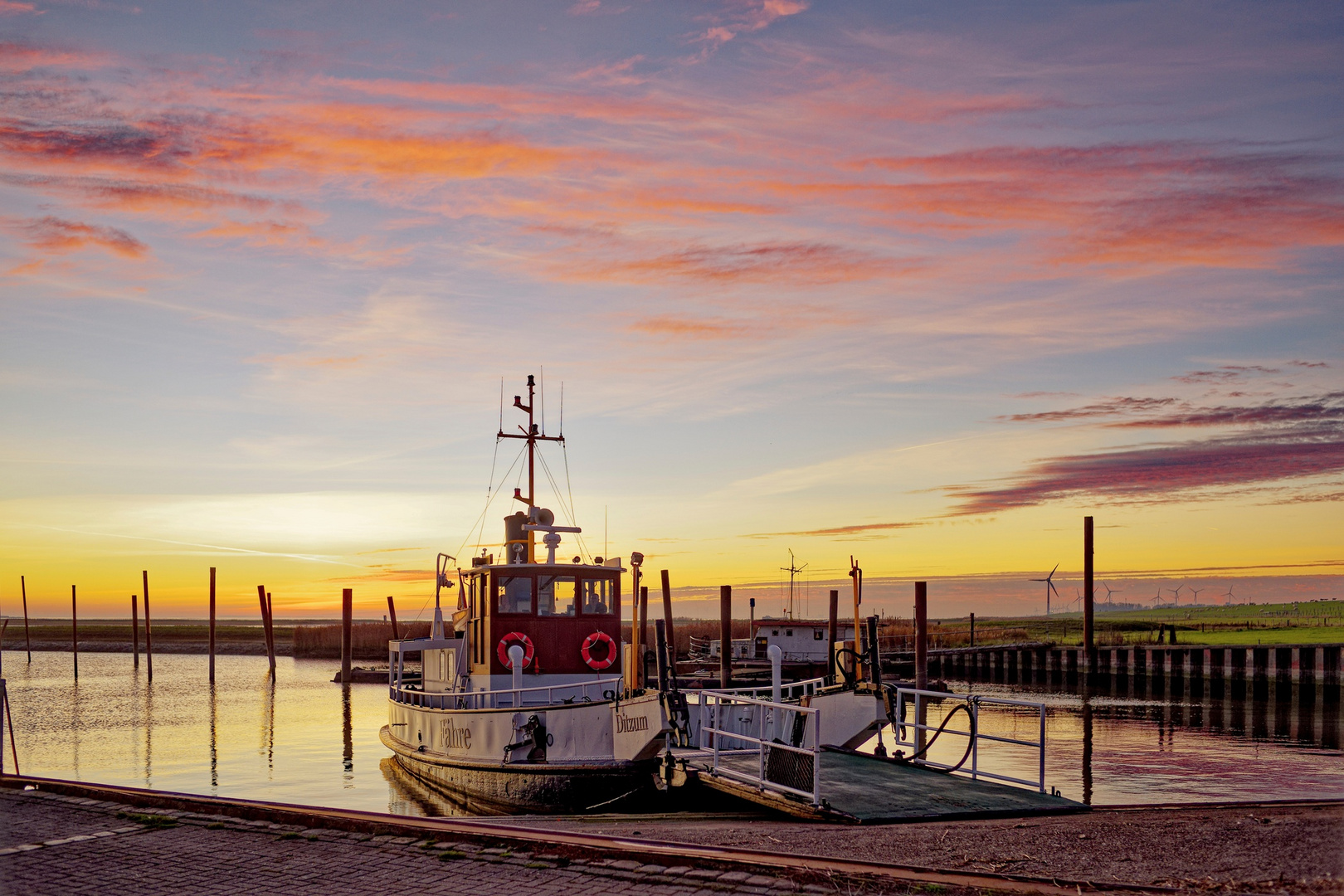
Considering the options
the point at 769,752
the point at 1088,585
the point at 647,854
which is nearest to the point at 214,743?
the point at 769,752

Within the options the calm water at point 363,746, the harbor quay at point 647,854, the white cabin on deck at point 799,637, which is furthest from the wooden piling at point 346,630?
the harbor quay at point 647,854

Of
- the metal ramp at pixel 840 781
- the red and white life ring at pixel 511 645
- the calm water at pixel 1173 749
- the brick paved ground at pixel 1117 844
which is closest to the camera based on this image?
the brick paved ground at pixel 1117 844

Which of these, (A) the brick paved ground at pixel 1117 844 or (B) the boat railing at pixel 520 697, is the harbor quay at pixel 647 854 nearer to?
(A) the brick paved ground at pixel 1117 844

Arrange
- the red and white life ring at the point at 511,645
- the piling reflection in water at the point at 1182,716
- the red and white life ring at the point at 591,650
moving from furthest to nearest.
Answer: the piling reflection in water at the point at 1182,716 → the red and white life ring at the point at 591,650 → the red and white life ring at the point at 511,645

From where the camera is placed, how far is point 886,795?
14.8m

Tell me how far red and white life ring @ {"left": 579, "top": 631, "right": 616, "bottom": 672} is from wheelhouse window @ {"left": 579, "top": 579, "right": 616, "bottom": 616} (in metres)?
0.51

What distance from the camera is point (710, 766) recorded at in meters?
16.4

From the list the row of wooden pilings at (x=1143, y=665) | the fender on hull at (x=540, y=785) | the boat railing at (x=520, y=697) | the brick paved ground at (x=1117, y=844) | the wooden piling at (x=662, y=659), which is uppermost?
the wooden piling at (x=662, y=659)

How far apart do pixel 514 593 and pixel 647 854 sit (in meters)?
14.0

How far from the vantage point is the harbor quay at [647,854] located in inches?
339

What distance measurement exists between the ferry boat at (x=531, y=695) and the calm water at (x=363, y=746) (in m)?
1.82

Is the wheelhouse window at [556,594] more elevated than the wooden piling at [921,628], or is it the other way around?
the wheelhouse window at [556,594]

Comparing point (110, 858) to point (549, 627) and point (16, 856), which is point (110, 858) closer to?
point (16, 856)

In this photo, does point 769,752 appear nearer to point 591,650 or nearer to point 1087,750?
point 591,650
